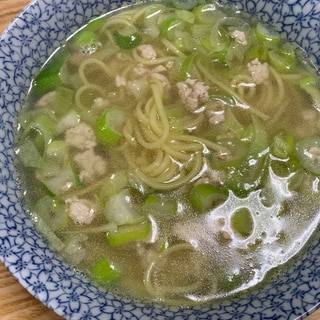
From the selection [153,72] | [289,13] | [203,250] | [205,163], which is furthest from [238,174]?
[289,13]

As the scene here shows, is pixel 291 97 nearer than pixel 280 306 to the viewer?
No

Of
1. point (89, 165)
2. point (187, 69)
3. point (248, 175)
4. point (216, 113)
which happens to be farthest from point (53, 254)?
point (187, 69)

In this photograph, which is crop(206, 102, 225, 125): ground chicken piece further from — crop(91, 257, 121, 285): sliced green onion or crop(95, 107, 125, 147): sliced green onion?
crop(91, 257, 121, 285): sliced green onion

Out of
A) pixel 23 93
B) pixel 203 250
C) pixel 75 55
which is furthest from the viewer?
pixel 75 55

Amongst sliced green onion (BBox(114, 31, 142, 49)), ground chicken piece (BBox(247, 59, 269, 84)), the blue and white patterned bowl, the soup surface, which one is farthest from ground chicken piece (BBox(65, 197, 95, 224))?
ground chicken piece (BBox(247, 59, 269, 84))

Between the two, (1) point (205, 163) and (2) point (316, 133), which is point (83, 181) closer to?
(1) point (205, 163)

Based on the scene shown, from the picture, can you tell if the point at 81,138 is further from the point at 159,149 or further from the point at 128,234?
the point at 128,234

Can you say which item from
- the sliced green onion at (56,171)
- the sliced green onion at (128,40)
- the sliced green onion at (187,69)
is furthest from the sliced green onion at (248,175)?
the sliced green onion at (128,40)
